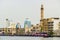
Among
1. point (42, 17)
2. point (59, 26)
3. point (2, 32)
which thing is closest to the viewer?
point (42, 17)

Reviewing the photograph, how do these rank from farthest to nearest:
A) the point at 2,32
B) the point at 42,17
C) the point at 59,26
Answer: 1. the point at 59,26
2. the point at 2,32
3. the point at 42,17

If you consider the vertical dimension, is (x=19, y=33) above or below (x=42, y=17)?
below

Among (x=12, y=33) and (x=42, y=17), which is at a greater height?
(x=42, y=17)

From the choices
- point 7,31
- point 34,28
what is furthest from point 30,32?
point 7,31

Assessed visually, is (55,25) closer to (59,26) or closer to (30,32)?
(59,26)

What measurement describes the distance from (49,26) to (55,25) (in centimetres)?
61

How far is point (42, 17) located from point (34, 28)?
2.11 meters


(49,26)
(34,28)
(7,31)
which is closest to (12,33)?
(7,31)

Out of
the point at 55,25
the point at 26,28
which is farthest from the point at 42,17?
the point at 55,25

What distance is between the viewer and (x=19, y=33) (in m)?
15.0

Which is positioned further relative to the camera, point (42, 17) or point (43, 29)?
point (43, 29)

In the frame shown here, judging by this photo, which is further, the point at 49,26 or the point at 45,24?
the point at 49,26

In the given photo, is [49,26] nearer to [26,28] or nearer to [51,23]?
[51,23]

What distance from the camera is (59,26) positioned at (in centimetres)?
1639
